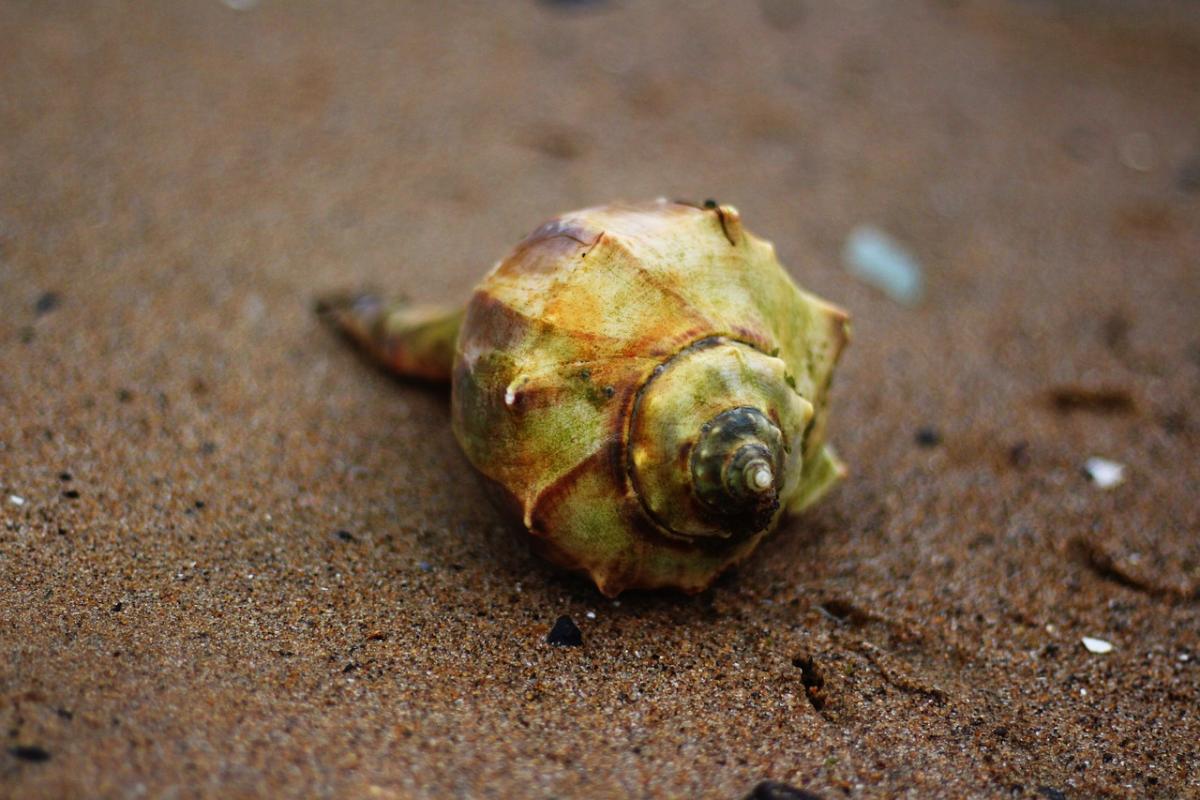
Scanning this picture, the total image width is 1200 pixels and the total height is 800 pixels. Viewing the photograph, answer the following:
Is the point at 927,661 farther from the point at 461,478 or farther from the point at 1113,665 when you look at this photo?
the point at 461,478

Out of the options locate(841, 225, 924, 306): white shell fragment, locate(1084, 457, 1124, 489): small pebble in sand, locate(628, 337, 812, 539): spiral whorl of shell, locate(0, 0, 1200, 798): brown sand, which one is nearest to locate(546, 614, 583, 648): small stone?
locate(0, 0, 1200, 798): brown sand

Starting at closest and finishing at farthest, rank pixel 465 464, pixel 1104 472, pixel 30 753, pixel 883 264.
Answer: pixel 30 753 < pixel 465 464 < pixel 1104 472 < pixel 883 264

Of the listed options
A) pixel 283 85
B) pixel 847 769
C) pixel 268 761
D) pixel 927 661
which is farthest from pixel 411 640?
pixel 283 85

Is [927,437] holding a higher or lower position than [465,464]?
lower

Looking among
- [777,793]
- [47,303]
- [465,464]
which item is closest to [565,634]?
[777,793]

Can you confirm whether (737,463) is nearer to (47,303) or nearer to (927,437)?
(927,437)

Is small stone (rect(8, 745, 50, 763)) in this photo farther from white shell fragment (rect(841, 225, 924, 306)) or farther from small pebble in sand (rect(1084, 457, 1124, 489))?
white shell fragment (rect(841, 225, 924, 306))
